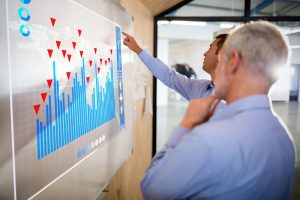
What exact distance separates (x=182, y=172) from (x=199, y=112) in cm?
23

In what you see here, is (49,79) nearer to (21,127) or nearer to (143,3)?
(21,127)

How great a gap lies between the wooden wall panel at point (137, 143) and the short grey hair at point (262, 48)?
4.55 feet

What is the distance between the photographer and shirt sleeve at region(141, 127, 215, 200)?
0.76 m

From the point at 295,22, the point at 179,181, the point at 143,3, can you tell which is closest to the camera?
the point at 179,181

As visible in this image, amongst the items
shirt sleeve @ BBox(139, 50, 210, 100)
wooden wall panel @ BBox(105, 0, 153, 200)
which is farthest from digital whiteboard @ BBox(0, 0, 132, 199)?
wooden wall panel @ BBox(105, 0, 153, 200)

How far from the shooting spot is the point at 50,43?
3.35 ft

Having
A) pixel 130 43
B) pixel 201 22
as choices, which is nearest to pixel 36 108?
pixel 130 43

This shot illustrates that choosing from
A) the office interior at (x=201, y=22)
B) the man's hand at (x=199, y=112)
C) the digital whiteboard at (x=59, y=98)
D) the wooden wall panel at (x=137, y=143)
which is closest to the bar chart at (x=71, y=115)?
the digital whiteboard at (x=59, y=98)

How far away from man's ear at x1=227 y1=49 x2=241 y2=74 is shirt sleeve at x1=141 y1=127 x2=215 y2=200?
0.23 meters

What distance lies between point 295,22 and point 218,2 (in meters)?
0.93

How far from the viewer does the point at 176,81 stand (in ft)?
6.66

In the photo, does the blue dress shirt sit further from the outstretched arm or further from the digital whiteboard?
the outstretched arm

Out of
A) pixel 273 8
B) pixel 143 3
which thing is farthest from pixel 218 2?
pixel 143 3

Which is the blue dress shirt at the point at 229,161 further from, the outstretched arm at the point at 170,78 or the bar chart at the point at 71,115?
the outstretched arm at the point at 170,78
